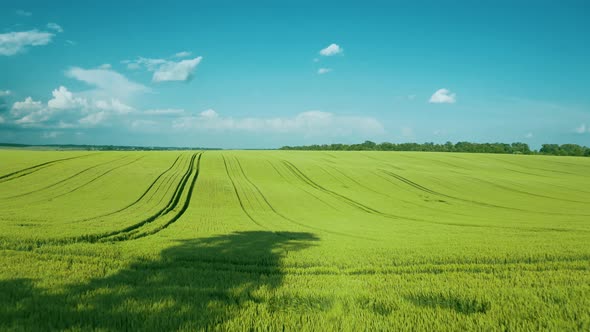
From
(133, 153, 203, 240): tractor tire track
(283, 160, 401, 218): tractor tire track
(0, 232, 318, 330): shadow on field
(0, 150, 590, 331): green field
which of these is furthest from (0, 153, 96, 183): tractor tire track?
(0, 232, 318, 330): shadow on field

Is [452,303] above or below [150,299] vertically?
below

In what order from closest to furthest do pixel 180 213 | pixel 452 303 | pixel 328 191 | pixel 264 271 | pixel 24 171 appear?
pixel 452 303
pixel 264 271
pixel 180 213
pixel 24 171
pixel 328 191

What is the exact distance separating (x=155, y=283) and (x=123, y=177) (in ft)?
Result: 103

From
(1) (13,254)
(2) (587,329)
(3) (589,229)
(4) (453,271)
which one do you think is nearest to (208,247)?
(1) (13,254)

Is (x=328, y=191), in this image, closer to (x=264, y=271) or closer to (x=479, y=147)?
(x=264, y=271)

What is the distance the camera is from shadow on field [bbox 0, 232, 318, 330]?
4.93 meters

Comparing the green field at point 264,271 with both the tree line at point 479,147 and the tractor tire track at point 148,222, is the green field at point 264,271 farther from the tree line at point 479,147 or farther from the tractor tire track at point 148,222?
the tree line at point 479,147

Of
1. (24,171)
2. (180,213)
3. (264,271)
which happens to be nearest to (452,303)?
(264,271)

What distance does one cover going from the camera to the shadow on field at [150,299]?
16.2 feet

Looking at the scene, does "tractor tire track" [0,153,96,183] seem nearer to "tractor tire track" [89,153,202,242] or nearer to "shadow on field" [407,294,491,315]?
"tractor tire track" [89,153,202,242]

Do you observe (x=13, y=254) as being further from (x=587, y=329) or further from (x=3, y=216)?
(x=587, y=329)

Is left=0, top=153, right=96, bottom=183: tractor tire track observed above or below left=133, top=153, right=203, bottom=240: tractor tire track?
above

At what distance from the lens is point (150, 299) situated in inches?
228

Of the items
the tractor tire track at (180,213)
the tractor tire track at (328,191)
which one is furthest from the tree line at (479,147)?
the tractor tire track at (180,213)
